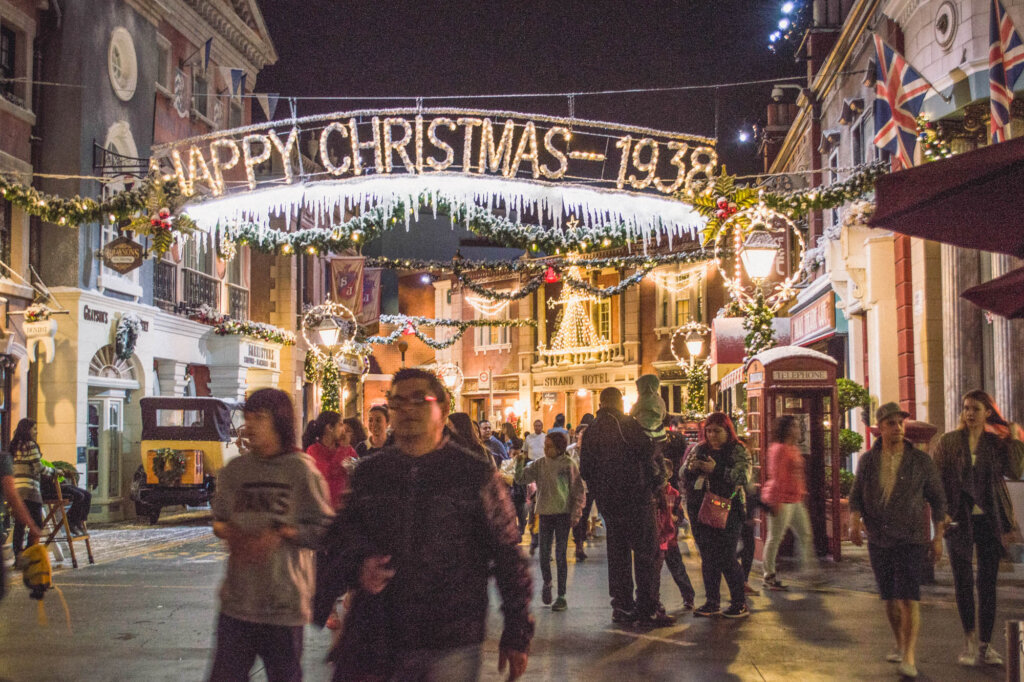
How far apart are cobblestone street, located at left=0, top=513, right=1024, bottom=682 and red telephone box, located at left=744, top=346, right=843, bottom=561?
1303mm

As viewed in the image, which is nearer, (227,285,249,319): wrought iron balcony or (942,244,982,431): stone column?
(942,244,982,431): stone column

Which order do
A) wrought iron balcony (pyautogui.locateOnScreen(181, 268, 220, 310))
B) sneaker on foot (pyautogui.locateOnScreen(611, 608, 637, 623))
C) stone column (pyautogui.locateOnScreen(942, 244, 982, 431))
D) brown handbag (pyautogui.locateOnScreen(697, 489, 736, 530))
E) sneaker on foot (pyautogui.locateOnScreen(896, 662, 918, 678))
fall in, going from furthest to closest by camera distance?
wrought iron balcony (pyautogui.locateOnScreen(181, 268, 220, 310))
stone column (pyautogui.locateOnScreen(942, 244, 982, 431))
brown handbag (pyautogui.locateOnScreen(697, 489, 736, 530))
sneaker on foot (pyautogui.locateOnScreen(611, 608, 637, 623))
sneaker on foot (pyautogui.locateOnScreen(896, 662, 918, 678))

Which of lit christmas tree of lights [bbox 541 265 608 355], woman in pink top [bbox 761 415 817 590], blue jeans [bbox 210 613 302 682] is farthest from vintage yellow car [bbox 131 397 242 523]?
lit christmas tree of lights [bbox 541 265 608 355]

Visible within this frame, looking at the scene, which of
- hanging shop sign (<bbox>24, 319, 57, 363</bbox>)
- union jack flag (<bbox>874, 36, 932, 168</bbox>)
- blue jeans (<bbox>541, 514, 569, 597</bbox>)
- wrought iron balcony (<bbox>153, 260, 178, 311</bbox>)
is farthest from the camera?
wrought iron balcony (<bbox>153, 260, 178, 311</bbox>)

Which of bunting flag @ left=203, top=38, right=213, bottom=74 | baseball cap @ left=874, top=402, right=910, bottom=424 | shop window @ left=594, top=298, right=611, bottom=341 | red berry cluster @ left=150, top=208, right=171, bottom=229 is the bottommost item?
baseball cap @ left=874, top=402, right=910, bottom=424

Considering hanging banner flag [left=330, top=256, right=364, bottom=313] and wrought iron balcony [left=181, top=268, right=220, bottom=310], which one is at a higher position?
hanging banner flag [left=330, top=256, right=364, bottom=313]

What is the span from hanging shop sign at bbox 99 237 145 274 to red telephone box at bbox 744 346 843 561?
10759 millimetres

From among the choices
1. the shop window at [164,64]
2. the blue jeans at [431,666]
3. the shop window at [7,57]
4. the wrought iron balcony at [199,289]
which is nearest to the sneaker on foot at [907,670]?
the blue jeans at [431,666]

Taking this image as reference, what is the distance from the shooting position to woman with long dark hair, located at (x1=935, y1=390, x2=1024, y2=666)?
6.97 meters

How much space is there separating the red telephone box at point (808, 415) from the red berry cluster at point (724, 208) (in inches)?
72.1

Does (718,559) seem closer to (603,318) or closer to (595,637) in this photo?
(595,637)

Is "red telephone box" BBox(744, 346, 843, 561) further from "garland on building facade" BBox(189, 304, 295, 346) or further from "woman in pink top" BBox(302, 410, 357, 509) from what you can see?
"garland on building facade" BBox(189, 304, 295, 346)

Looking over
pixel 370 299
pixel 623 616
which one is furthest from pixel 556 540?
pixel 370 299

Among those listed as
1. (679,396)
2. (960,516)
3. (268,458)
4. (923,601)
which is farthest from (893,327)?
(679,396)
